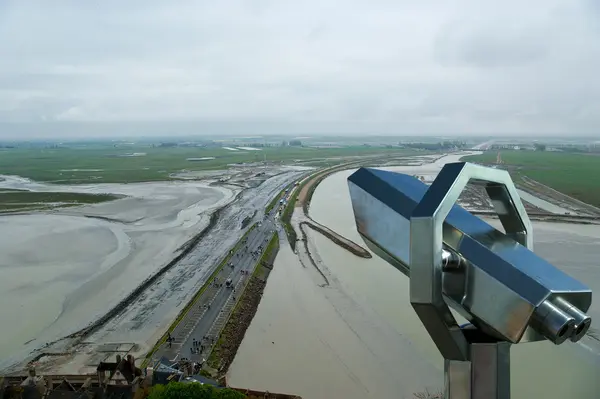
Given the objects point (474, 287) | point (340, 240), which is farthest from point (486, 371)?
point (340, 240)

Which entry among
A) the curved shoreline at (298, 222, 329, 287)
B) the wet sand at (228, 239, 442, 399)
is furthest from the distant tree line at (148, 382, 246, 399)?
the curved shoreline at (298, 222, 329, 287)

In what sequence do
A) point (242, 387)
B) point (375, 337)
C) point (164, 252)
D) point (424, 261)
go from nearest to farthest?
point (424, 261) < point (242, 387) < point (375, 337) < point (164, 252)

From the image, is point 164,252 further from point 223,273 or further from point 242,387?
point 242,387

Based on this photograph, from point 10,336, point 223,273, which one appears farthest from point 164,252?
point 10,336

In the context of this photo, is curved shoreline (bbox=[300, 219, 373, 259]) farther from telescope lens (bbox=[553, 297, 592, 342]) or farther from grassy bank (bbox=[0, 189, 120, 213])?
telescope lens (bbox=[553, 297, 592, 342])

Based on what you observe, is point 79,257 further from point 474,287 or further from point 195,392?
point 474,287

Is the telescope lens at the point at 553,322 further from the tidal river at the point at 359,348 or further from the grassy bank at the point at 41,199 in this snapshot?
the grassy bank at the point at 41,199
